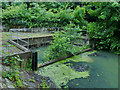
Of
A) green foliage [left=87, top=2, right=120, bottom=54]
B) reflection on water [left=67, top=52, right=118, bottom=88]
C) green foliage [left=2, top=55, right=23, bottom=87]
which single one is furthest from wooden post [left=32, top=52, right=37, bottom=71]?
green foliage [left=87, top=2, right=120, bottom=54]

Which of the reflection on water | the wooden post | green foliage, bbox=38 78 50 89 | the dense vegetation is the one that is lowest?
the reflection on water

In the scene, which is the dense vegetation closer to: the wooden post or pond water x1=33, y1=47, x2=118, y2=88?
pond water x1=33, y1=47, x2=118, y2=88

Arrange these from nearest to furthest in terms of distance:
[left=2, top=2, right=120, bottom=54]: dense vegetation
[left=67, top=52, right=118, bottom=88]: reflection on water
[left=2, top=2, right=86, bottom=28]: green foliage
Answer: [left=67, top=52, right=118, bottom=88]: reflection on water
[left=2, top=2, right=120, bottom=54]: dense vegetation
[left=2, top=2, right=86, bottom=28]: green foliage

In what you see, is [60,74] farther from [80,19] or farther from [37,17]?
[80,19]

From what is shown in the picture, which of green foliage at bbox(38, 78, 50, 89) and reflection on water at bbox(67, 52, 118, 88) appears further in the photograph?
reflection on water at bbox(67, 52, 118, 88)

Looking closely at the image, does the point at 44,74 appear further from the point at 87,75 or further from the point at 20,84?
the point at 87,75

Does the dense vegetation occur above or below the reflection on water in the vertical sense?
above

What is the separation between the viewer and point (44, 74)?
4.04 metres

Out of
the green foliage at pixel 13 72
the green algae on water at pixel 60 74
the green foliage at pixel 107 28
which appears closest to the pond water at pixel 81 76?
the green algae on water at pixel 60 74

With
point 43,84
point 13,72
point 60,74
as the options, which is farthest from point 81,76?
point 13,72

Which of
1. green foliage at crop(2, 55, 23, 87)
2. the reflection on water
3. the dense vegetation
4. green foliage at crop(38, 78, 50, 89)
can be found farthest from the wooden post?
the dense vegetation

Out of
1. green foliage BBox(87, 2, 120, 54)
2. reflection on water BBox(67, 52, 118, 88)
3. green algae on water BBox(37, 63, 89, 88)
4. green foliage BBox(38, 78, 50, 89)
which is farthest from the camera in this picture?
green foliage BBox(87, 2, 120, 54)

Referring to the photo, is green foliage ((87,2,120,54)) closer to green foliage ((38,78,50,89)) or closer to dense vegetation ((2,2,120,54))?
dense vegetation ((2,2,120,54))

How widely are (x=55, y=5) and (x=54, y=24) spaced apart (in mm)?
3574
